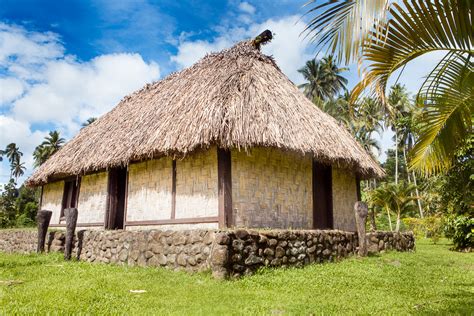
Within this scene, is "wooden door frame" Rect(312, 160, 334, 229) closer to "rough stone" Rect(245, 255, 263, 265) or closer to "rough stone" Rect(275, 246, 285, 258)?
"rough stone" Rect(275, 246, 285, 258)

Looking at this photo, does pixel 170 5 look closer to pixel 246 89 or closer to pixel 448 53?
pixel 246 89

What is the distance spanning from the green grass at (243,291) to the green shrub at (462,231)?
5723mm

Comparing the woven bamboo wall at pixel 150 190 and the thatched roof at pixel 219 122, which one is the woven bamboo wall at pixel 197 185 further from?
the thatched roof at pixel 219 122

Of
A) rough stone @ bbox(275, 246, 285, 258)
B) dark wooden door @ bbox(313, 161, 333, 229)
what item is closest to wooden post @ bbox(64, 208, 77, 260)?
rough stone @ bbox(275, 246, 285, 258)

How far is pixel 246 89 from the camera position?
8.30m

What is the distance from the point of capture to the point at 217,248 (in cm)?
592

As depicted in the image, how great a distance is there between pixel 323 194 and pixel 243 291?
547 cm

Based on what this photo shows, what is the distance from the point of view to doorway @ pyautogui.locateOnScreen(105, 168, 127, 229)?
1008 centimetres

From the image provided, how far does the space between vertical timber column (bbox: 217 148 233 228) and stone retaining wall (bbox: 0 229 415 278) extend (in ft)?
3.33

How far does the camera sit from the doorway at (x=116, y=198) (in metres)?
10.1

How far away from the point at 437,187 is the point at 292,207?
8.66 metres

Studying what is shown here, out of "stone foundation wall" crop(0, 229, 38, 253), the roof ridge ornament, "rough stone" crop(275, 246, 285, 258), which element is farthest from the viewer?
"stone foundation wall" crop(0, 229, 38, 253)

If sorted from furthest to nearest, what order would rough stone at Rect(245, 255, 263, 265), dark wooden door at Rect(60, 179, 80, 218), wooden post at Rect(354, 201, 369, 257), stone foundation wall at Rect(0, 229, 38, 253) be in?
dark wooden door at Rect(60, 179, 80, 218) < stone foundation wall at Rect(0, 229, 38, 253) < wooden post at Rect(354, 201, 369, 257) < rough stone at Rect(245, 255, 263, 265)

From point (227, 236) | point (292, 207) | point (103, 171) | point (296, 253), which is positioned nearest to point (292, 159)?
point (292, 207)
